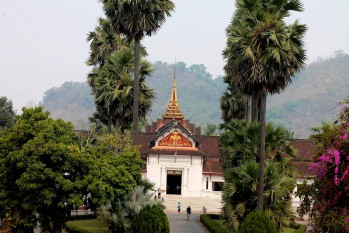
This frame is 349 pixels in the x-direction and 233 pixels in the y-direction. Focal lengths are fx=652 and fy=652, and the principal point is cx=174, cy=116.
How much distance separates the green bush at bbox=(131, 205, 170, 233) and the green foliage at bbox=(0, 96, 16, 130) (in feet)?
173

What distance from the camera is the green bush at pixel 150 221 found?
92.1ft

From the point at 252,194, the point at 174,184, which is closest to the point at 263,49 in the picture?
the point at 252,194

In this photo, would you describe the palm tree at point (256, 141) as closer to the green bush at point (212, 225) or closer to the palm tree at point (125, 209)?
the green bush at point (212, 225)

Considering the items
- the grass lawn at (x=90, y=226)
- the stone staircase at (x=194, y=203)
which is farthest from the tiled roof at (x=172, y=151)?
the grass lawn at (x=90, y=226)

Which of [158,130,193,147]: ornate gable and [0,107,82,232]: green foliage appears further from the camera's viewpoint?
[158,130,193,147]: ornate gable

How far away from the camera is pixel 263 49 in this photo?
30.0m

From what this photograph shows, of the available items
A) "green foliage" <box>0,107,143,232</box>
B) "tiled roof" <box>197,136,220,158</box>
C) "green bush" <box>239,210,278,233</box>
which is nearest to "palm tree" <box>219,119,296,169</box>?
"green foliage" <box>0,107,143,232</box>

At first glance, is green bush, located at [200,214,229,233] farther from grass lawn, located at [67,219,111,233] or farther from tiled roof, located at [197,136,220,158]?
tiled roof, located at [197,136,220,158]

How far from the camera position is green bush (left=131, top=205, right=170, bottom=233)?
28078 millimetres

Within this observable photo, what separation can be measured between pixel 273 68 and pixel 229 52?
2.71 metres

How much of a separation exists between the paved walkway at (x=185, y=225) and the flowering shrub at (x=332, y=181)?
20932 mm

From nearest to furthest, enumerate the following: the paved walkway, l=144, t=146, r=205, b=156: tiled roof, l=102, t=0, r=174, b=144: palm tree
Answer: l=102, t=0, r=174, b=144: palm tree, the paved walkway, l=144, t=146, r=205, b=156: tiled roof

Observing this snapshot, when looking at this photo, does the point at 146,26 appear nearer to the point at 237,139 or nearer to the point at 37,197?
the point at 237,139

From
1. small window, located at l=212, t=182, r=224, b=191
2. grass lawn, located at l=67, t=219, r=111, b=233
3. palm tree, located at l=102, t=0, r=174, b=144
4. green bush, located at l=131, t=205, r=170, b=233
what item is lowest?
grass lawn, located at l=67, t=219, r=111, b=233
